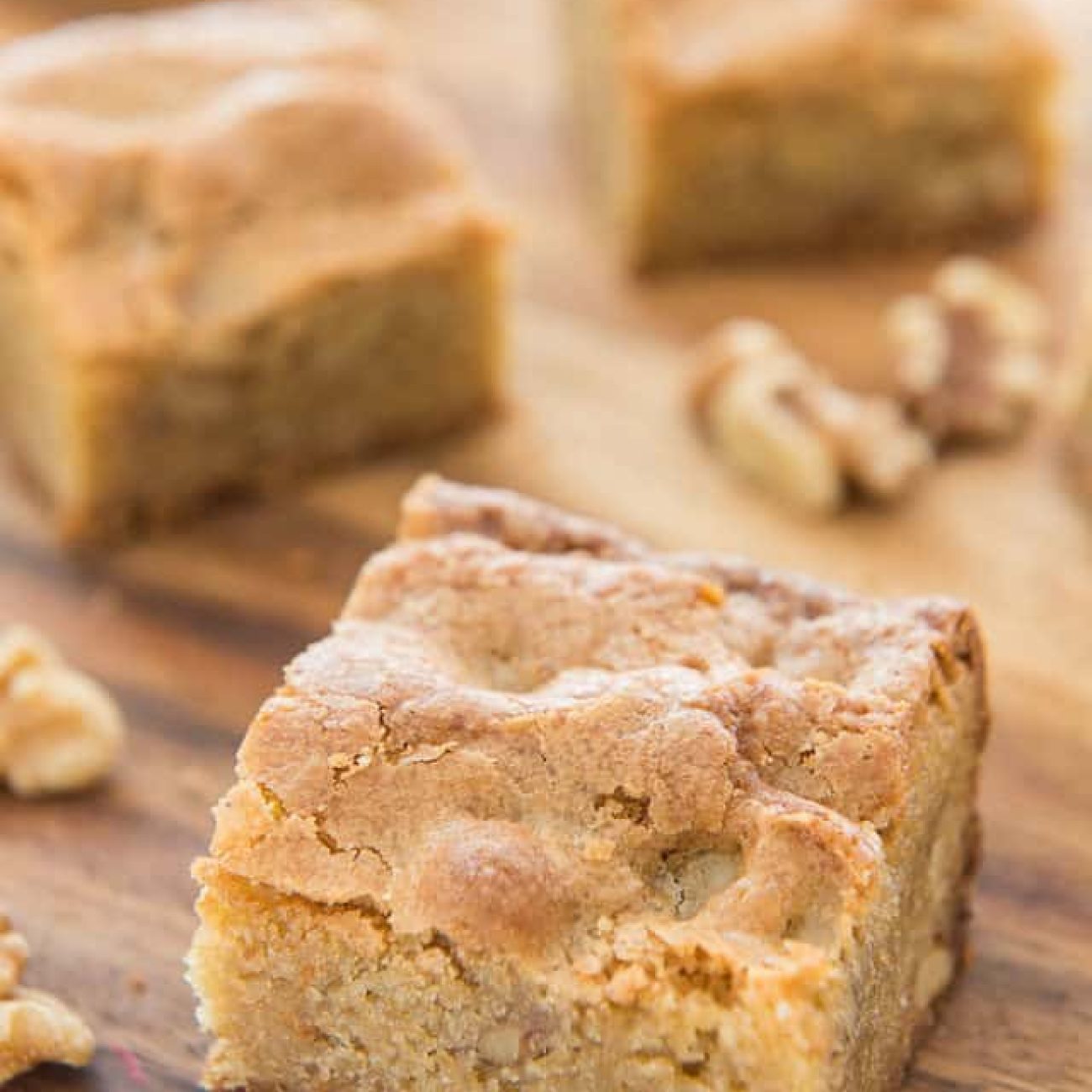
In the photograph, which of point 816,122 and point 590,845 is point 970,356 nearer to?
point 816,122

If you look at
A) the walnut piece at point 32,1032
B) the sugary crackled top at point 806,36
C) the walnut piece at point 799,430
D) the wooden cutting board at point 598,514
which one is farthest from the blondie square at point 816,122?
the walnut piece at point 32,1032

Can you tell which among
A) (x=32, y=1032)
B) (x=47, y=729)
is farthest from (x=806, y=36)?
(x=32, y=1032)

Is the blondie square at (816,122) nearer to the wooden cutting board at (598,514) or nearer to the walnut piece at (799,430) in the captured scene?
the wooden cutting board at (598,514)

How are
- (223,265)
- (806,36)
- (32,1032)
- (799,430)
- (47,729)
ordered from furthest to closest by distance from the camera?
(806,36) → (799,430) → (223,265) → (47,729) → (32,1032)

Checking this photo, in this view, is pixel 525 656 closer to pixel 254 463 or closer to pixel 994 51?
pixel 254 463

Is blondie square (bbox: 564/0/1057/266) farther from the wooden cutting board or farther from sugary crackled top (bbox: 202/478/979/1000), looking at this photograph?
sugary crackled top (bbox: 202/478/979/1000)

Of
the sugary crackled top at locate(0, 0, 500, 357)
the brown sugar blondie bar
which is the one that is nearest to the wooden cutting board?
the brown sugar blondie bar

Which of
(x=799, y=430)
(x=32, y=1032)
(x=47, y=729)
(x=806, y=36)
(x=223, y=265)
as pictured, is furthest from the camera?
(x=806, y=36)
